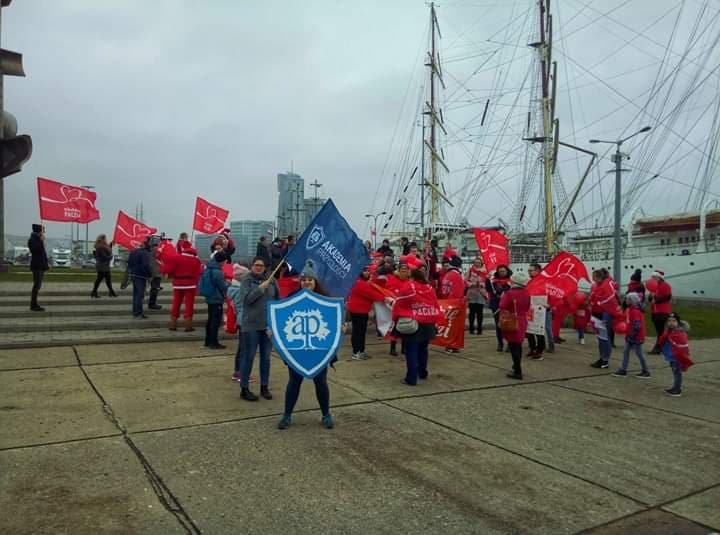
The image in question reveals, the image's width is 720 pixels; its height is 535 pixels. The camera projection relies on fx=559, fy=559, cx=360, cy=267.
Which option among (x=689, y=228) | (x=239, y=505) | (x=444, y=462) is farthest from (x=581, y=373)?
(x=689, y=228)

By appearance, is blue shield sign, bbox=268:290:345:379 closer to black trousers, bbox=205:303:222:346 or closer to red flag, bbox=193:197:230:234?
black trousers, bbox=205:303:222:346

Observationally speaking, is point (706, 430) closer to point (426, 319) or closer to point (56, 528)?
point (426, 319)

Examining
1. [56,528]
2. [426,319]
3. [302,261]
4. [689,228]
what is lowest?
[56,528]

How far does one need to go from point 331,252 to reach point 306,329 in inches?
55.8

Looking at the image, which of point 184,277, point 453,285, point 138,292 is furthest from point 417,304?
point 138,292

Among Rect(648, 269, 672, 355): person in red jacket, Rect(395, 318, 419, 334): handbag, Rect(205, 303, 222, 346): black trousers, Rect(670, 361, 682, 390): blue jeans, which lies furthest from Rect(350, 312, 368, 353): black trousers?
Rect(648, 269, 672, 355): person in red jacket

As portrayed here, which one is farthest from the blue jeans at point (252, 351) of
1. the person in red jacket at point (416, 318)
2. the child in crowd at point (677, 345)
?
the child in crowd at point (677, 345)

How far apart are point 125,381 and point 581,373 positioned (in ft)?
24.0

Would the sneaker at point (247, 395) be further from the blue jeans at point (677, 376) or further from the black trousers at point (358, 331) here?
the blue jeans at point (677, 376)

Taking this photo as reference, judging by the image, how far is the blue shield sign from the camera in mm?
5820

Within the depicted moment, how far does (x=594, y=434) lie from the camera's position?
6.11 meters

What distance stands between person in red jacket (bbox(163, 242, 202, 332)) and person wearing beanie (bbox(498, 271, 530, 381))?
20.7 ft

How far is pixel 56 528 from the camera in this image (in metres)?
3.62

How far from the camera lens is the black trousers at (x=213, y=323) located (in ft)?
33.6
